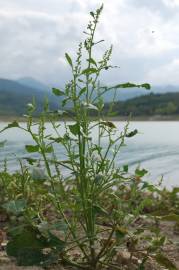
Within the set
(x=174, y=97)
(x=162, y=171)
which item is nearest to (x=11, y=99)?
(x=174, y=97)

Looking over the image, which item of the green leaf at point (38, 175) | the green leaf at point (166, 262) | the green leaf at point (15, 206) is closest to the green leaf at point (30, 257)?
the green leaf at point (15, 206)

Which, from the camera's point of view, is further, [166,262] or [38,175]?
[166,262]

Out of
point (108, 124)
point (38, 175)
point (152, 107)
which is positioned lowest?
point (38, 175)

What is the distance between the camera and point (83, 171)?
108 inches

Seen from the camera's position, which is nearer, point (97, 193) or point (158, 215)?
point (97, 193)

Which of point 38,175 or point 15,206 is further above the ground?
point 38,175

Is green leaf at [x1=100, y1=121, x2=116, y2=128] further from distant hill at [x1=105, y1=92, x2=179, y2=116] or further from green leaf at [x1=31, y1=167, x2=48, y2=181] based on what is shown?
distant hill at [x1=105, y1=92, x2=179, y2=116]

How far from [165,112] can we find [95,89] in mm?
80459

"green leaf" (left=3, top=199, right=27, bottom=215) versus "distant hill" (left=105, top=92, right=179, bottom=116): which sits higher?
"distant hill" (left=105, top=92, right=179, bottom=116)

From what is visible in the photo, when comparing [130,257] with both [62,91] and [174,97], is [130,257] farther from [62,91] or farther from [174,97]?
[174,97]

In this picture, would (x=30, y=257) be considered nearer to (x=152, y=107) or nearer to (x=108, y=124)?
(x=108, y=124)

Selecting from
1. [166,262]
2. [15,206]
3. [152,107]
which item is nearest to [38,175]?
[15,206]

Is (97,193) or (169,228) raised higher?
(97,193)

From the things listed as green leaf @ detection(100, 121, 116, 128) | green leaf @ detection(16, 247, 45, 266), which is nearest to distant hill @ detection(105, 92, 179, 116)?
green leaf @ detection(100, 121, 116, 128)
